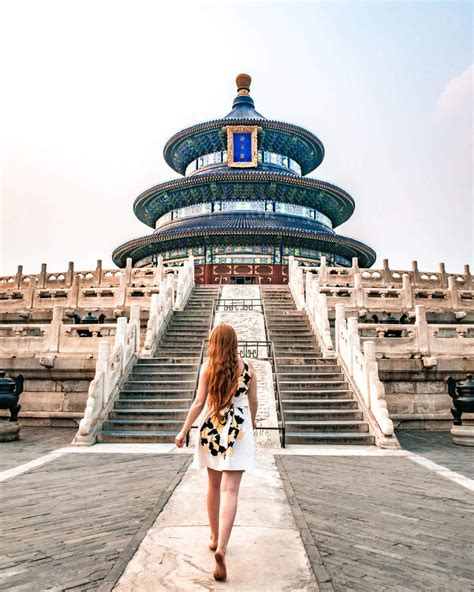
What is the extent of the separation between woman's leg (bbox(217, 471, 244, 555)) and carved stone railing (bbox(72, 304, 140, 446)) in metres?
6.26

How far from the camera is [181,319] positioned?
15656 mm

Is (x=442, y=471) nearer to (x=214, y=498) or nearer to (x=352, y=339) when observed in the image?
(x=352, y=339)

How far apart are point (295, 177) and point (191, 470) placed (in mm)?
28955

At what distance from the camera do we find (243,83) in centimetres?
4288

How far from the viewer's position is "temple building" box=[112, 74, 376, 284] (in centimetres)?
3059

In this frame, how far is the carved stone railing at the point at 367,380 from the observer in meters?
9.00

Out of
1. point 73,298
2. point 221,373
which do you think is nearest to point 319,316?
point 73,298

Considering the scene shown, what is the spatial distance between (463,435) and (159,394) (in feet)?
21.5

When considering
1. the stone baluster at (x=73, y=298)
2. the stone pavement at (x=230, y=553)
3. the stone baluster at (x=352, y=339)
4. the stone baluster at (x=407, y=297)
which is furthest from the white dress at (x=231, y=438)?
the stone baluster at (x=73, y=298)

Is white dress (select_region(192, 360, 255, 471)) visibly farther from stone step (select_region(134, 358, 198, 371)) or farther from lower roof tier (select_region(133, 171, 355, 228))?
lower roof tier (select_region(133, 171, 355, 228))

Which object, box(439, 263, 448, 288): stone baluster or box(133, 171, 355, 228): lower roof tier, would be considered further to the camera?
box(133, 171, 355, 228): lower roof tier

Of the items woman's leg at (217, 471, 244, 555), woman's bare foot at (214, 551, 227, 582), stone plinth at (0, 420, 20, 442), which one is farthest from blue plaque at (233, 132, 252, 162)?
woman's bare foot at (214, 551, 227, 582)

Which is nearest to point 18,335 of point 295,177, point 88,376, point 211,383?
point 88,376

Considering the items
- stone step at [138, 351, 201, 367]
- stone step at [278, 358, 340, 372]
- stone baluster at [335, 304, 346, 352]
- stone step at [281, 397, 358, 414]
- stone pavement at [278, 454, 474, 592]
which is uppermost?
stone baluster at [335, 304, 346, 352]
